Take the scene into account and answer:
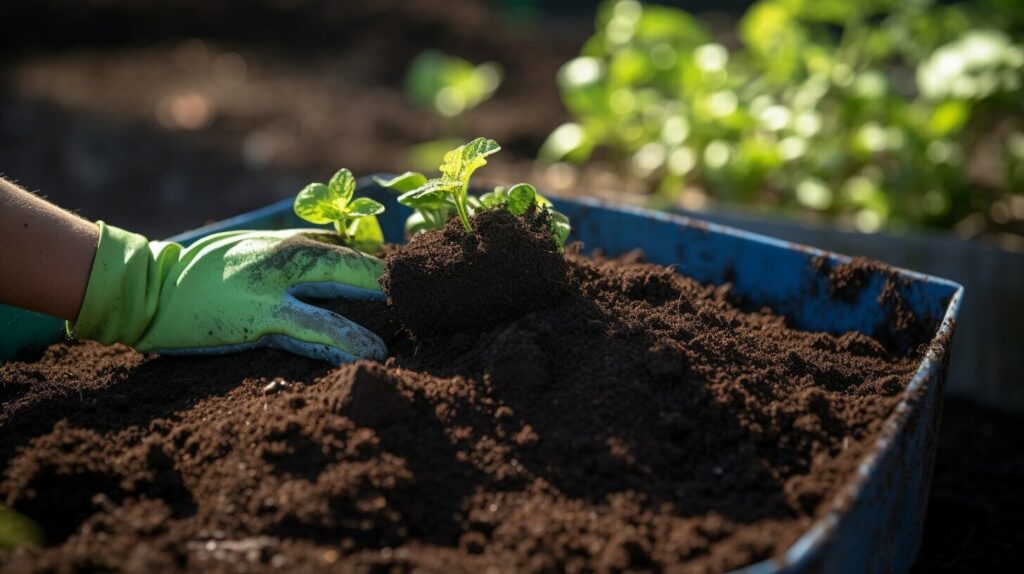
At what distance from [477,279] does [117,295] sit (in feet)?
2.36

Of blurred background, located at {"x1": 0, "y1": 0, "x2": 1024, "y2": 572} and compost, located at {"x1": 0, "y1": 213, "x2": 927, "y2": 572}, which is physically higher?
blurred background, located at {"x1": 0, "y1": 0, "x2": 1024, "y2": 572}

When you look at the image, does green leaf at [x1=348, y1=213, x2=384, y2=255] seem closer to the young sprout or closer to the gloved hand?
the gloved hand

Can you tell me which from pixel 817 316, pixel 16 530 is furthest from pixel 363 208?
pixel 817 316

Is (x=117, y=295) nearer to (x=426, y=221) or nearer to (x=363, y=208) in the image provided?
(x=363, y=208)

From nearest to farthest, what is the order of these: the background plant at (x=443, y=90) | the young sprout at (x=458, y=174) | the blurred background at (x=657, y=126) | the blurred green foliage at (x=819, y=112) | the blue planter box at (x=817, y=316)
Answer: the blue planter box at (x=817, y=316), the young sprout at (x=458, y=174), the blurred background at (x=657, y=126), the blurred green foliage at (x=819, y=112), the background plant at (x=443, y=90)

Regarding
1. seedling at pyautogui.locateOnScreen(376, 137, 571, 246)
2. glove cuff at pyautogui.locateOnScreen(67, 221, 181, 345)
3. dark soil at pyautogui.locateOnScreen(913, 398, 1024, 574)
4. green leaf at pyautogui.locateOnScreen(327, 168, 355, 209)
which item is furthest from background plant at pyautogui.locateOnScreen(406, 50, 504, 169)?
dark soil at pyautogui.locateOnScreen(913, 398, 1024, 574)

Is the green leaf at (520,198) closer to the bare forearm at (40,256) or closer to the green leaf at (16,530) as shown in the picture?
the bare forearm at (40,256)

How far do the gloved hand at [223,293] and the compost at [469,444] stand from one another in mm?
54

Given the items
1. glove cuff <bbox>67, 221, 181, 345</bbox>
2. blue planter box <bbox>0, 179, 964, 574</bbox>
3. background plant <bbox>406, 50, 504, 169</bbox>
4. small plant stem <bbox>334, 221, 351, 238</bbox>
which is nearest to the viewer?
blue planter box <bbox>0, 179, 964, 574</bbox>

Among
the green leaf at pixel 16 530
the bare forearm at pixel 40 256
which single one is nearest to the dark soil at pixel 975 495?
the green leaf at pixel 16 530

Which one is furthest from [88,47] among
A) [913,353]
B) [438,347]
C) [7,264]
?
[913,353]

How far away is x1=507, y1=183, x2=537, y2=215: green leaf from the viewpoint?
5.85 feet

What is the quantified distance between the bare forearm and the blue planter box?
0.20m

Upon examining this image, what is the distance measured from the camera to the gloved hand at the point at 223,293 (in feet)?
5.55
